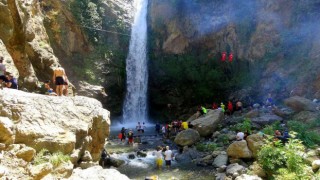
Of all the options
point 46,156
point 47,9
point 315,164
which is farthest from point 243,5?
point 46,156

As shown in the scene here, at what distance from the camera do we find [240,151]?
582 inches

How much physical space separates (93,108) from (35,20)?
1426 cm

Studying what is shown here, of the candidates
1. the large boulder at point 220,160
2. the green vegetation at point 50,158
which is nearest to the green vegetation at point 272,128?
the large boulder at point 220,160

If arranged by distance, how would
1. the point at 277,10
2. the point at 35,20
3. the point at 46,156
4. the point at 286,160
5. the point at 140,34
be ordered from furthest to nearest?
the point at 140,34
the point at 277,10
the point at 35,20
the point at 286,160
the point at 46,156

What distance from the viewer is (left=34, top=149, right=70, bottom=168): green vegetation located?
7.50m

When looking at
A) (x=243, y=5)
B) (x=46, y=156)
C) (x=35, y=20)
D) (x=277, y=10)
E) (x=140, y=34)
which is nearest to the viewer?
(x=46, y=156)

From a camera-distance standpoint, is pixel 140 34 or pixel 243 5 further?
pixel 140 34

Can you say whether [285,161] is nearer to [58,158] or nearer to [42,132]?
[58,158]

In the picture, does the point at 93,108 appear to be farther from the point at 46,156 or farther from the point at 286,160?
the point at 286,160

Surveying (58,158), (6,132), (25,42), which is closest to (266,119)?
(58,158)

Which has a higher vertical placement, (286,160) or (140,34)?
(140,34)

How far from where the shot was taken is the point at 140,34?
34.7 m

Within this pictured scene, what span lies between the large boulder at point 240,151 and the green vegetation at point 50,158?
31.3 ft

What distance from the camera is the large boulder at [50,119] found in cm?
791
